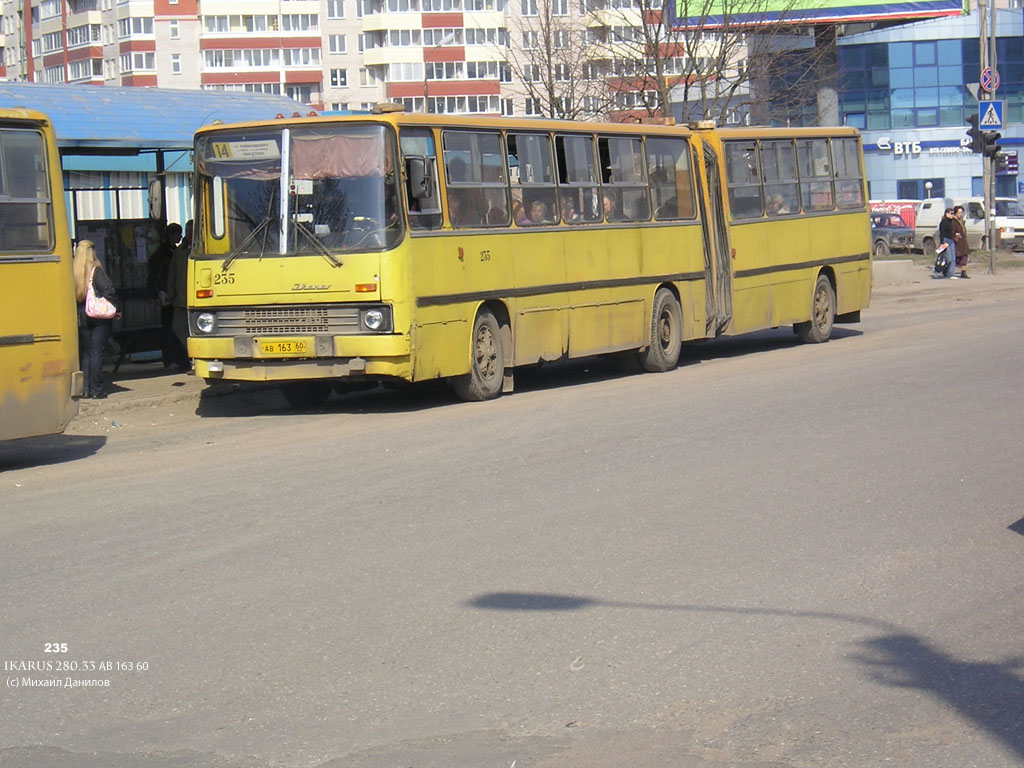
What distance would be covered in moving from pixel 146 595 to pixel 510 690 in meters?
2.24

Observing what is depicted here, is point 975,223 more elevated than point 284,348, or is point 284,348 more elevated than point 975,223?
point 975,223

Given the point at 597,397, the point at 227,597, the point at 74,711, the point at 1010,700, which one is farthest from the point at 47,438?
the point at 1010,700

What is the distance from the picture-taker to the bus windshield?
13.5 meters

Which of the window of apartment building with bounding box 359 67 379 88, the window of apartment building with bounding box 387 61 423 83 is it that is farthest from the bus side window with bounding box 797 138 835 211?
the window of apartment building with bounding box 359 67 379 88

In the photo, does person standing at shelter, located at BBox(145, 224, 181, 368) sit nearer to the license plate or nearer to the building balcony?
the license plate

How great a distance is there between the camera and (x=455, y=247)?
14.2m

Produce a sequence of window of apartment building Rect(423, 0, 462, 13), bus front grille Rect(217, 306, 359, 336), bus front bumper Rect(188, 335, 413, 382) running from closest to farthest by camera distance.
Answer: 1. bus front bumper Rect(188, 335, 413, 382)
2. bus front grille Rect(217, 306, 359, 336)
3. window of apartment building Rect(423, 0, 462, 13)

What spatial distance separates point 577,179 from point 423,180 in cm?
319

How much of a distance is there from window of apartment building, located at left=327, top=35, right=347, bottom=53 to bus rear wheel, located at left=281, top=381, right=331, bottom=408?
93.3m

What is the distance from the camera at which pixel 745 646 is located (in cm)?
589

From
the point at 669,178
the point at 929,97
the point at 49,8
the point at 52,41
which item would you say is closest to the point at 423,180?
the point at 669,178

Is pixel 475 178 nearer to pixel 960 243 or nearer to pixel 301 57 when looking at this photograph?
pixel 960 243

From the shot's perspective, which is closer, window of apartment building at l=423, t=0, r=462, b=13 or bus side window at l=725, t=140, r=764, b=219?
bus side window at l=725, t=140, r=764, b=219

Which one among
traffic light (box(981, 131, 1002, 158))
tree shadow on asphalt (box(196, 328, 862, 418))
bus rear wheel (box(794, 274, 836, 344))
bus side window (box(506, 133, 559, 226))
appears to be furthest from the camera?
Result: traffic light (box(981, 131, 1002, 158))
